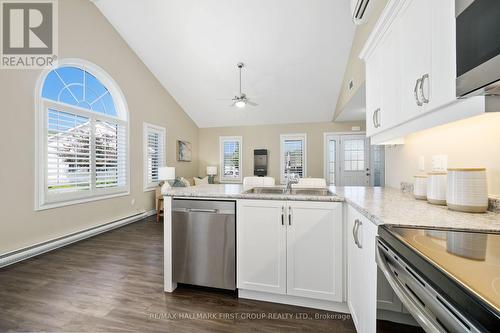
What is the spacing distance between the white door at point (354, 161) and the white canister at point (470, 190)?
18.8 feet

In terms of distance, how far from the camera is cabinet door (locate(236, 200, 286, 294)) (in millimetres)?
1847

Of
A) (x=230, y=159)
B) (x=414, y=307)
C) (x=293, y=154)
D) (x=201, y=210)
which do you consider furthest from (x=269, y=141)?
(x=414, y=307)

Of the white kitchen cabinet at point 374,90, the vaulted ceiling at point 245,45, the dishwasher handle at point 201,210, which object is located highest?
the vaulted ceiling at point 245,45

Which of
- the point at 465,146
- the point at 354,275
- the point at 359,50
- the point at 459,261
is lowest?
the point at 354,275

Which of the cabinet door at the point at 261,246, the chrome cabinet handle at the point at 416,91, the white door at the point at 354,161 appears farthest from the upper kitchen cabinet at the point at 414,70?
the white door at the point at 354,161

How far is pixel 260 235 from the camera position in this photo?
74.2 inches

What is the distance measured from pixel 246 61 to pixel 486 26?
177 inches

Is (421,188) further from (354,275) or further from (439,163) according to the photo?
(354,275)

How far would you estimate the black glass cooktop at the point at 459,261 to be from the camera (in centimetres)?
48

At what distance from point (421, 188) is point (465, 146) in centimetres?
37

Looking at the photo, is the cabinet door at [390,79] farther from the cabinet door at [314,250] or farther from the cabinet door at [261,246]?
the cabinet door at [261,246]

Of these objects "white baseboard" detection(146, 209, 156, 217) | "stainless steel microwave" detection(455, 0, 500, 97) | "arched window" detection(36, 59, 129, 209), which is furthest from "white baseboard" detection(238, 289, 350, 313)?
Answer: "white baseboard" detection(146, 209, 156, 217)

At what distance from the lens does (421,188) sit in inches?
64.1

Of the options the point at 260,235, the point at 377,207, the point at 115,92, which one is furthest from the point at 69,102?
the point at 377,207
